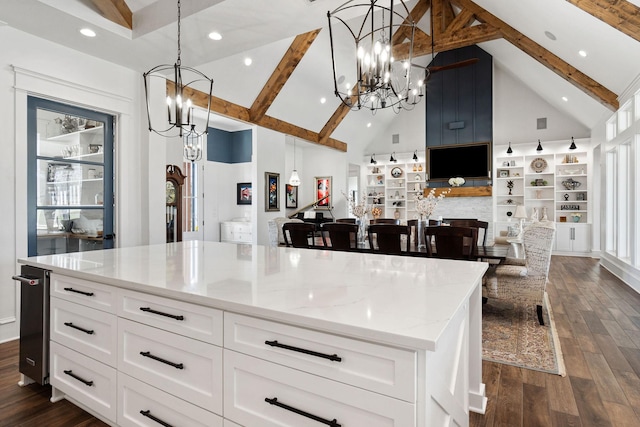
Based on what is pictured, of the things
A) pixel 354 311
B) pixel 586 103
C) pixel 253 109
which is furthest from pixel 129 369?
pixel 586 103

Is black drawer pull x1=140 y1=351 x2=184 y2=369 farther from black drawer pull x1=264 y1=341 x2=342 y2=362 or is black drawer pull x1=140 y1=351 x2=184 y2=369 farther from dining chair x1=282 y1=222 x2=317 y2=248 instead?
dining chair x1=282 y1=222 x2=317 y2=248

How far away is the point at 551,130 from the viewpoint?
28.1 feet

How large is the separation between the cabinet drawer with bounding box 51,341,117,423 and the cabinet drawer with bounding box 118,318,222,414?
17 cm

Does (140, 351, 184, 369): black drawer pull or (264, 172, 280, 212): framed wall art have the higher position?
(264, 172, 280, 212): framed wall art

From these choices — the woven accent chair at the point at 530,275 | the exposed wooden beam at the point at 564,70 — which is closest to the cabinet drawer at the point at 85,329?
the woven accent chair at the point at 530,275

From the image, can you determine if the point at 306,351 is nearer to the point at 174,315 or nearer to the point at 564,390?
the point at 174,315

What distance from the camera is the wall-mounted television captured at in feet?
29.2

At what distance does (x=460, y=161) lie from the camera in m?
9.16

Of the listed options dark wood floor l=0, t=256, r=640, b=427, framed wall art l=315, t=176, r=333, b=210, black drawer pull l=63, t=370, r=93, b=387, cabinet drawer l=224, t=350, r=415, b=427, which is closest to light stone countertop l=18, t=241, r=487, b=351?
cabinet drawer l=224, t=350, r=415, b=427

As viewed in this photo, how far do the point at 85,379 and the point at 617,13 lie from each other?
5395 millimetres

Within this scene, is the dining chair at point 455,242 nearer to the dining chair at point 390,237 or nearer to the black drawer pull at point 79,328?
the dining chair at point 390,237

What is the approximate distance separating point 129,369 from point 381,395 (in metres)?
1.25

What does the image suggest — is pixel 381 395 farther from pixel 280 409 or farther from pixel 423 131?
pixel 423 131

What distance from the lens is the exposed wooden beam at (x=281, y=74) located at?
6.04 m
